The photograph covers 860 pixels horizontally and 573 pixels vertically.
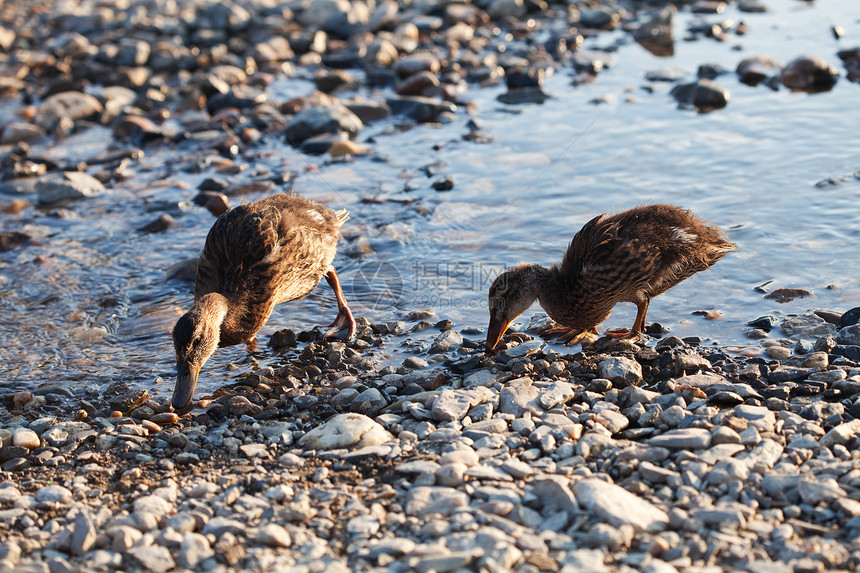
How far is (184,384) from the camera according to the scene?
570 centimetres

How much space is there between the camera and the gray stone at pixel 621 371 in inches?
215

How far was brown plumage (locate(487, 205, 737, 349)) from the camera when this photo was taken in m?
6.28

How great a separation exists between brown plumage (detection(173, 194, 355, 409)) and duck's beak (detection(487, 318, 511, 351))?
1240mm

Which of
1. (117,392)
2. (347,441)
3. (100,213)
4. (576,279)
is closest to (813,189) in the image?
(576,279)

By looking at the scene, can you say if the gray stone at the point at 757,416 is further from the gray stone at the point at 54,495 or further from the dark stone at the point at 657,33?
the dark stone at the point at 657,33

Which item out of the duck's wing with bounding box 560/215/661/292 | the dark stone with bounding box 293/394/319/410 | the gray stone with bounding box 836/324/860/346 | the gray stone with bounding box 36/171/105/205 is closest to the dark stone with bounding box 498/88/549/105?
the gray stone with bounding box 36/171/105/205

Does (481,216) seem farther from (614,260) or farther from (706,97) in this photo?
(706,97)

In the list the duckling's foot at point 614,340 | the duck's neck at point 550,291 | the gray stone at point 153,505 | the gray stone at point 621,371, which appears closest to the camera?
the gray stone at point 153,505

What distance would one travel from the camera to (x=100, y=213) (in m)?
9.92

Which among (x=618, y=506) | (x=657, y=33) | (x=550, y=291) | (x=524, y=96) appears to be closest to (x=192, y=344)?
(x=550, y=291)

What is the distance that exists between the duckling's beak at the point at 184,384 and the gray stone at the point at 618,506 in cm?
281

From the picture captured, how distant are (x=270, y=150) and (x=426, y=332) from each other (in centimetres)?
564

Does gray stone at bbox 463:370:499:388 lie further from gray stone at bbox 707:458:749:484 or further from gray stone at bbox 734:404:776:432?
gray stone at bbox 707:458:749:484

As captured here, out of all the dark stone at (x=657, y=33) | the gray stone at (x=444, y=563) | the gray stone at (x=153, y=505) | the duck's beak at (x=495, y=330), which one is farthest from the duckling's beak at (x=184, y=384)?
the dark stone at (x=657, y=33)
